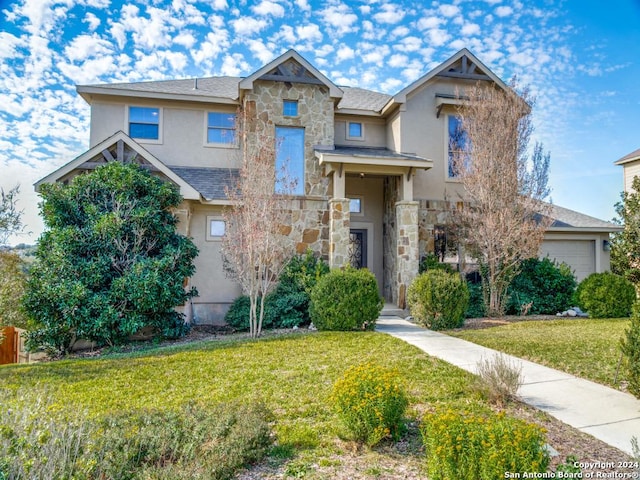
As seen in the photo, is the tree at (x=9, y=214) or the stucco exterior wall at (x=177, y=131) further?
the stucco exterior wall at (x=177, y=131)

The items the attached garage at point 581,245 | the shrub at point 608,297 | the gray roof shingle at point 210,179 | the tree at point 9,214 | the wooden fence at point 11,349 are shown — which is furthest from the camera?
the attached garage at point 581,245

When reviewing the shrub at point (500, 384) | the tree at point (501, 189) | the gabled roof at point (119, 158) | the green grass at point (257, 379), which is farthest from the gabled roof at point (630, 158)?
the gabled roof at point (119, 158)

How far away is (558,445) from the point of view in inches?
142

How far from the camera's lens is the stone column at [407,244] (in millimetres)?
12211

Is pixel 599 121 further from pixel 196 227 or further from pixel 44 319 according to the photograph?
pixel 44 319

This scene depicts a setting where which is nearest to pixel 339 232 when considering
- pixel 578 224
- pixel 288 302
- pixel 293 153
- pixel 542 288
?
pixel 288 302

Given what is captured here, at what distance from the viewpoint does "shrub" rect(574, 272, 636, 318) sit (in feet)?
36.5

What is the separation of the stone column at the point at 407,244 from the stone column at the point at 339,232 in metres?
1.70

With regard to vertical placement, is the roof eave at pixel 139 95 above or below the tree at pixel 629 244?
above

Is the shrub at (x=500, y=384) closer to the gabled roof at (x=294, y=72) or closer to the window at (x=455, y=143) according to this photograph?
the window at (x=455, y=143)

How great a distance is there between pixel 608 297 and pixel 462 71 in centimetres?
849

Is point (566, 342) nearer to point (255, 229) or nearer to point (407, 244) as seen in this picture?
point (407, 244)

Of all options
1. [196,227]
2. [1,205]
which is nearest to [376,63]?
[196,227]

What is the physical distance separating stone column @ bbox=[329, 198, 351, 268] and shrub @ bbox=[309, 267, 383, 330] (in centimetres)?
254
